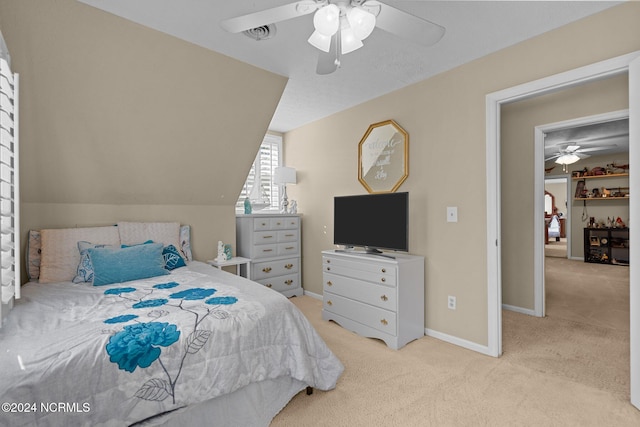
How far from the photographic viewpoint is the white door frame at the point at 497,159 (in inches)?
72.4

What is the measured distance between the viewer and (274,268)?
406cm

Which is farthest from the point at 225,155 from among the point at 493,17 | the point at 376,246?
the point at 493,17

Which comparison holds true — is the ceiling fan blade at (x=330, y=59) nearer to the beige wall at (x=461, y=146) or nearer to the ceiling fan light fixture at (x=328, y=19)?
the ceiling fan light fixture at (x=328, y=19)

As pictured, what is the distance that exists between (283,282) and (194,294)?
7.33 feet

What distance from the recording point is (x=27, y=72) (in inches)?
79.0

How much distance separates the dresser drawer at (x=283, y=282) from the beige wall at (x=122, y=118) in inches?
33.5

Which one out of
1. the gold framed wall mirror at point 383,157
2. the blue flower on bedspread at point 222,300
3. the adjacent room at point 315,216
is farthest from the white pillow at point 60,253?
the gold framed wall mirror at point 383,157

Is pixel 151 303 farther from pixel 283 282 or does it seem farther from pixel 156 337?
pixel 283 282

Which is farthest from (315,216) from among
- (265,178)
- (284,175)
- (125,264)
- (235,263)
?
(125,264)

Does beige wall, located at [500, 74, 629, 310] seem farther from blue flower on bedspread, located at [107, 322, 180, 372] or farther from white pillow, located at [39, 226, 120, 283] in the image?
white pillow, located at [39, 226, 120, 283]

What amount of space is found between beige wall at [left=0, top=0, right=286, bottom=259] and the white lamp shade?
0.73m

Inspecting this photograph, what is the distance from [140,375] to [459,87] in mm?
2988

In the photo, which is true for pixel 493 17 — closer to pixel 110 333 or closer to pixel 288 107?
pixel 288 107

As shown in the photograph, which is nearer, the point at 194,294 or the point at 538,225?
the point at 194,294
